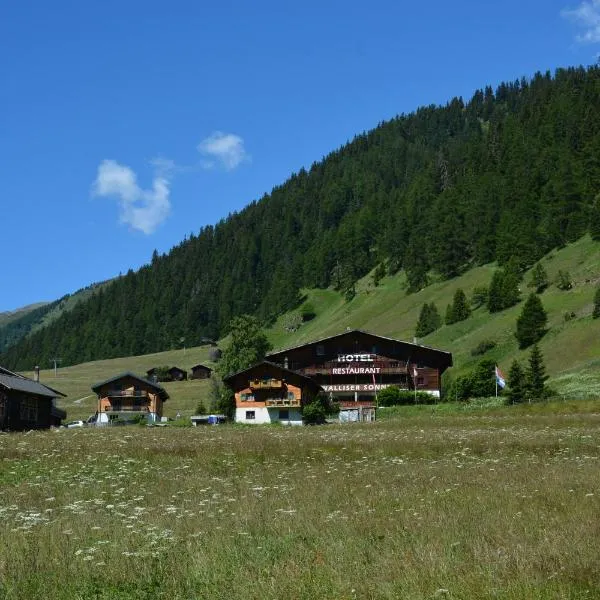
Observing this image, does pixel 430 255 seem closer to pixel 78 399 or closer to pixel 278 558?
pixel 78 399

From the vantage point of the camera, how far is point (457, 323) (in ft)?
440

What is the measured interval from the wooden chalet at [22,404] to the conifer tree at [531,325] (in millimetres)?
60427

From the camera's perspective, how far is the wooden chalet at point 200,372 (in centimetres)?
16862

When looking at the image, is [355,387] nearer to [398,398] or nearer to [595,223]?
[398,398]

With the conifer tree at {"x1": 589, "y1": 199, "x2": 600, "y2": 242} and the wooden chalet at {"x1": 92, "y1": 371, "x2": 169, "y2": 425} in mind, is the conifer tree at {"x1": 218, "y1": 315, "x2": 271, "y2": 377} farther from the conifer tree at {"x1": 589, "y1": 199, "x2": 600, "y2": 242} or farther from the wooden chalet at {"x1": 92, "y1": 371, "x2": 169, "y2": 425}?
the conifer tree at {"x1": 589, "y1": 199, "x2": 600, "y2": 242}

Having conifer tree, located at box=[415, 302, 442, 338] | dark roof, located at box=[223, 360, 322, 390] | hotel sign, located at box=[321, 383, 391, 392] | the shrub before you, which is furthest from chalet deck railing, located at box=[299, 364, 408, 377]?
conifer tree, located at box=[415, 302, 442, 338]

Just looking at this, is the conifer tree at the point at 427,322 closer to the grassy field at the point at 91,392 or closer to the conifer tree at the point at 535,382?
the grassy field at the point at 91,392

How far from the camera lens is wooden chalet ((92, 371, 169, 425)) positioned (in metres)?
100

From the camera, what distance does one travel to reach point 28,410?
7688 cm

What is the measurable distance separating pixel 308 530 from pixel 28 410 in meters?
71.7

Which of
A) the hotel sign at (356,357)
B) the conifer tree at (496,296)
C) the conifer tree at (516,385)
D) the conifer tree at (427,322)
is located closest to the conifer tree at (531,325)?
the hotel sign at (356,357)

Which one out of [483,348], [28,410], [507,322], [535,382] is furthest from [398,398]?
[28,410]

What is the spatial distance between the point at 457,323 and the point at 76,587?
129554 mm

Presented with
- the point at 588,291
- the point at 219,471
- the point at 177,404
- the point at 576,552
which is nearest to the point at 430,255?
the point at 588,291
